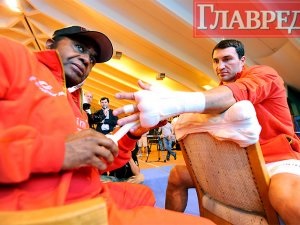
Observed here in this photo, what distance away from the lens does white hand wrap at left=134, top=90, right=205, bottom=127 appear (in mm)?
752

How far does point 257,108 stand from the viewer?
1177 mm

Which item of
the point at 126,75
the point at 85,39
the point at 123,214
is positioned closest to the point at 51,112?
the point at 123,214

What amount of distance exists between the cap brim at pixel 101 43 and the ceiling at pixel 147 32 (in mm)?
3405

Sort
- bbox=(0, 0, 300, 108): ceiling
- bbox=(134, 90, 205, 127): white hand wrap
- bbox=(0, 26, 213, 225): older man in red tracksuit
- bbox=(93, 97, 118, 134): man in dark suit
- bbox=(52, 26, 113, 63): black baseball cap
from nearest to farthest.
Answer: bbox=(0, 26, 213, 225): older man in red tracksuit
bbox=(134, 90, 205, 127): white hand wrap
bbox=(52, 26, 113, 63): black baseball cap
bbox=(93, 97, 118, 134): man in dark suit
bbox=(0, 0, 300, 108): ceiling

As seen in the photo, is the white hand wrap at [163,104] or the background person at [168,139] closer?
the white hand wrap at [163,104]

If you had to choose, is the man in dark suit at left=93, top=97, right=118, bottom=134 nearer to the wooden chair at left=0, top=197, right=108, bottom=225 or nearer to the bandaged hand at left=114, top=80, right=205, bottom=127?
the bandaged hand at left=114, top=80, right=205, bottom=127

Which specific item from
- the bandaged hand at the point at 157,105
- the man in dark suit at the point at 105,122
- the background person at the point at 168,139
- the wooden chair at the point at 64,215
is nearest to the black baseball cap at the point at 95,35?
the bandaged hand at the point at 157,105

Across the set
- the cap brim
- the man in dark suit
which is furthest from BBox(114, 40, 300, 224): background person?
the man in dark suit

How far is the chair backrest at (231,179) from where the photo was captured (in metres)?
0.83

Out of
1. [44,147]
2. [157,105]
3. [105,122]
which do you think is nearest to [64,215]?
[44,147]

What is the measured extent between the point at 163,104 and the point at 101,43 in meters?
0.50

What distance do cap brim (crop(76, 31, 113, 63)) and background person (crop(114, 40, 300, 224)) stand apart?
32 centimetres

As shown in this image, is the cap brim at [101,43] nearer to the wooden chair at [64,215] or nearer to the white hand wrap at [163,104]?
the white hand wrap at [163,104]

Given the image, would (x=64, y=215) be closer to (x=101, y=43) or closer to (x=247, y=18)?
(x=101, y=43)
